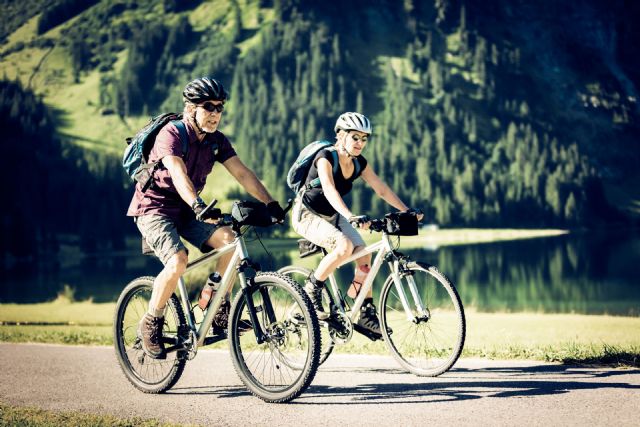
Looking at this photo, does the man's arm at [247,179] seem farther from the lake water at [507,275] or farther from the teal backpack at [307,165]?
the lake water at [507,275]

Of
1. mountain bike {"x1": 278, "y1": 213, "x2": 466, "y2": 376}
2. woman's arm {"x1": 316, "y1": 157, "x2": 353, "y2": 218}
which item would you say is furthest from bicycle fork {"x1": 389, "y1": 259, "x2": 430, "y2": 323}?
woman's arm {"x1": 316, "y1": 157, "x2": 353, "y2": 218}

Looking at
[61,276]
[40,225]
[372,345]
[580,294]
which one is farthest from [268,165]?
[372,345]

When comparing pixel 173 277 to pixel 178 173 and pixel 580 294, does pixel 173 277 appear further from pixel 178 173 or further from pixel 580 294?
pixel 580 294

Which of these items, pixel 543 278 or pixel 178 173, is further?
pixel 543 278

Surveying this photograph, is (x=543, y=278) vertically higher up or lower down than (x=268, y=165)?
lower down

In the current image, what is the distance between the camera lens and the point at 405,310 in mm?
8047

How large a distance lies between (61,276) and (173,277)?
122 meters

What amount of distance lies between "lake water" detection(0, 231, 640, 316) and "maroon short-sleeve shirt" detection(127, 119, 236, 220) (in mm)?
31100

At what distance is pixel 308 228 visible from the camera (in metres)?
8.52

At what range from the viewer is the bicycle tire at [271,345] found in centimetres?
662

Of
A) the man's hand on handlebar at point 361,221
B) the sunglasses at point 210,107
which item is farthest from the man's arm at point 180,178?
the man's hand on handlebar at point 361,221

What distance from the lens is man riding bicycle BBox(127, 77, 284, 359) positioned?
717 cm

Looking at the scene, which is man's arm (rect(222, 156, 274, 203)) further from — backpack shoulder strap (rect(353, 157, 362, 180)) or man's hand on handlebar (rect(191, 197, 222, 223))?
backpack shoulder strap (rect(353, 157, 362, 180))

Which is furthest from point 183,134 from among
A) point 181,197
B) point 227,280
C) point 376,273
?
point 376,273
